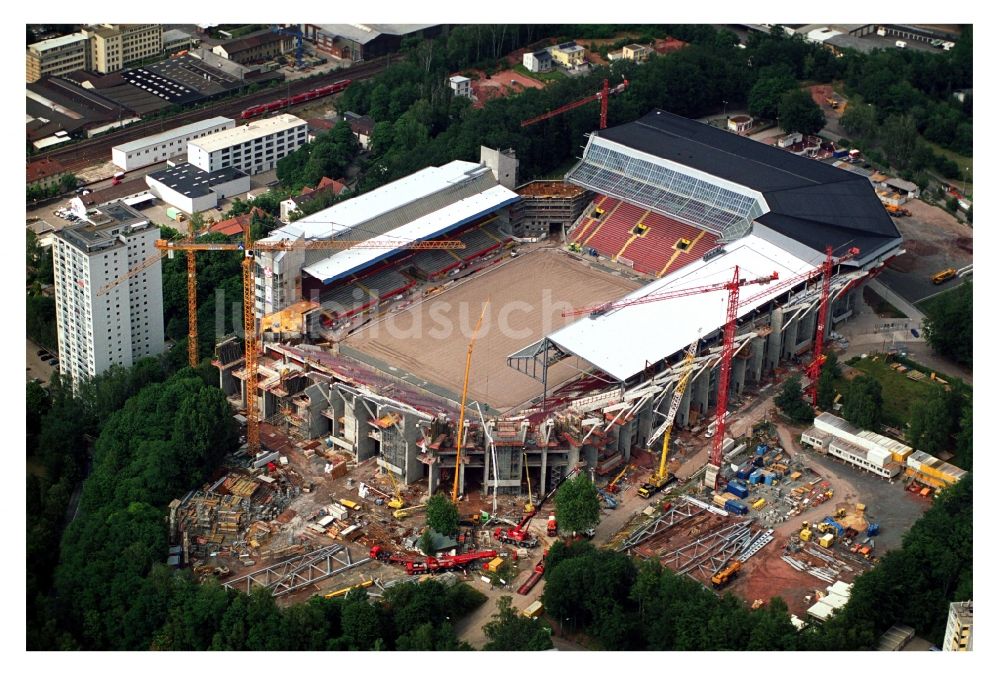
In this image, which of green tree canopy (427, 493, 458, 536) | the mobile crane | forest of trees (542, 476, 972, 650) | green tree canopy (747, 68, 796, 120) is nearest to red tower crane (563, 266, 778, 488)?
the mobile crane

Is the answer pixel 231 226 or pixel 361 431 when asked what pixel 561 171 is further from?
pixel 361 431

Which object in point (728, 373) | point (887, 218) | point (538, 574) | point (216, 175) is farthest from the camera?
point (216, 175)

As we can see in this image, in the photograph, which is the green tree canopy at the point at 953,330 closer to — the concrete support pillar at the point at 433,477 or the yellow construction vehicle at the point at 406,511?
the concrete support pillar at the point at 433,477

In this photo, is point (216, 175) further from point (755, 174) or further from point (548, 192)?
point (755, 174)

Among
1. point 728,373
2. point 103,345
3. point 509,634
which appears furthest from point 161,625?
point 728,373

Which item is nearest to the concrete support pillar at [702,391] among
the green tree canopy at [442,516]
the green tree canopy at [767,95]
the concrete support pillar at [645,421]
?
the concrete support pillar at [645,421]

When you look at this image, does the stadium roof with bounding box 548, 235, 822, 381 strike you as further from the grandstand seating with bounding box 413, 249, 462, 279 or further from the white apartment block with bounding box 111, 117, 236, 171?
the white apartment block with bounding box 111, 117, 236, 171
